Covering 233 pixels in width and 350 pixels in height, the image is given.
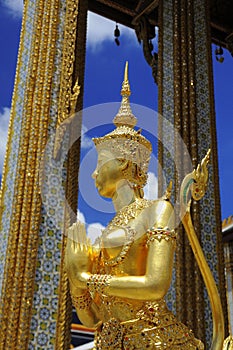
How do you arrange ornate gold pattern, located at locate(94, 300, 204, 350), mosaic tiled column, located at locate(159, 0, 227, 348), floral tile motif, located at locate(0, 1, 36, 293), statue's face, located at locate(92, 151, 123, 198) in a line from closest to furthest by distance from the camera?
1. ornate gold pattern, located at locate(94, 300, 204, 350)
2. statue's face, located at locate(92, 151, 123, 198)
3. floral tile motif, located at locate(0, 1, 36, 293)
4. mosaic tiled column, located at locate(159, 0, 227, 348)

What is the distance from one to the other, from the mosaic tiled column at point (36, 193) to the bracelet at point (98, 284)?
3.85ft

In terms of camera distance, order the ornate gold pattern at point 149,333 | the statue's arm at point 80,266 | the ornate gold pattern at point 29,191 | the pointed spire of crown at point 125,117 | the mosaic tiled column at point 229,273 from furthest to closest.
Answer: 1. the mosaic tiled column at point 229,273
2. the ornate gold pattern at point 29,191
3. the pointed spire of crown at point 125,117
4. the statue's arm at point 80,266
5. the ornate gold pattern at point 149,333

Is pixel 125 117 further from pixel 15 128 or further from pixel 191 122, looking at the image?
pixel 191 122

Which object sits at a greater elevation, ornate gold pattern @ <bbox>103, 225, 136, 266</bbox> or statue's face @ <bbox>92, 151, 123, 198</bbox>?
statue's face @ <bbox>92, 151, 123, 198</bbox>

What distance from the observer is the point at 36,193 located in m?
2.89

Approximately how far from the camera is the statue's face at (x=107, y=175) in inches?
69.1

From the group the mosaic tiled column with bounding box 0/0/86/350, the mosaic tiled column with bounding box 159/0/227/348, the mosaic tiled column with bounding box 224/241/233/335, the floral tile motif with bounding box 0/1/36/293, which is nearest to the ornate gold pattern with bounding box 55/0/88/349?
the mosaic tiled column with bounding box 0/0/86/350

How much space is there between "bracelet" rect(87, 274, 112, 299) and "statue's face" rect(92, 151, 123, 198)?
312mm

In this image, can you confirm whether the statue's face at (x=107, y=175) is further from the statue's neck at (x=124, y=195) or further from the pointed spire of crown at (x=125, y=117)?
the pointed spire of crown at (x=125, y=117)

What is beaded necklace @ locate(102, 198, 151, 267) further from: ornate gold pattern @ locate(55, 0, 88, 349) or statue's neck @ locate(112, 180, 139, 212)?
ornate gold pattern @ locate(55, 0, 88, 349)

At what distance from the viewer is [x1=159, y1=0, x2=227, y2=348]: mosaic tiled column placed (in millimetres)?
3379

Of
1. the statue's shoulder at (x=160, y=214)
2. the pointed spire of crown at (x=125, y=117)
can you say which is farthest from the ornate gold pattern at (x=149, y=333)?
the pointed spire of crown at (x=125, y=117)

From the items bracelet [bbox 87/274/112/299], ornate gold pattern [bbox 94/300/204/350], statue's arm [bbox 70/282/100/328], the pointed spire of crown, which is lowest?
ornate gold pattern [bbox 94/300/204/350]

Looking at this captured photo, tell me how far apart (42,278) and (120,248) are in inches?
49.1
